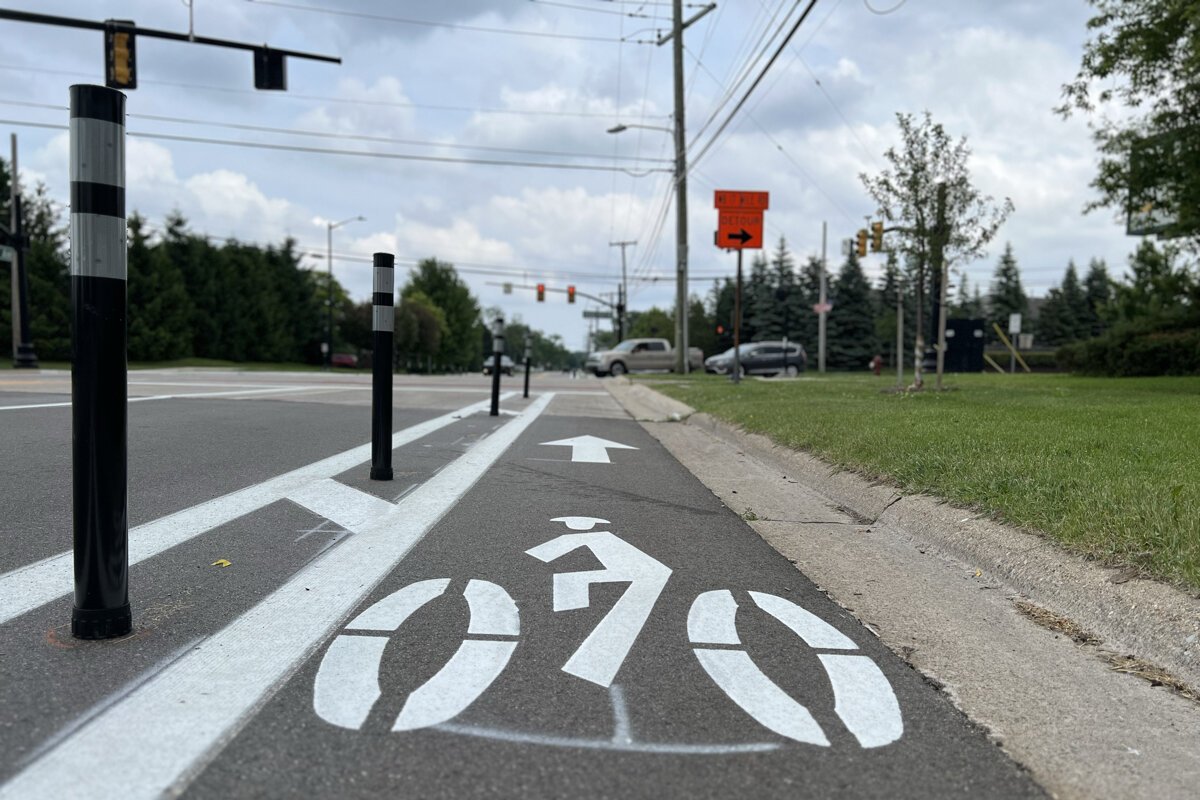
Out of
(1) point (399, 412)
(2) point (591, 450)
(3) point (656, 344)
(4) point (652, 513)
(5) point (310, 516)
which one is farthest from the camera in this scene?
(3) point (656, 344)

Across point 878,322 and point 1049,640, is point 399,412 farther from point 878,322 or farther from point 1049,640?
point 878,322

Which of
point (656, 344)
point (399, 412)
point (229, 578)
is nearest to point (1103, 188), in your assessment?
point (399, 412)

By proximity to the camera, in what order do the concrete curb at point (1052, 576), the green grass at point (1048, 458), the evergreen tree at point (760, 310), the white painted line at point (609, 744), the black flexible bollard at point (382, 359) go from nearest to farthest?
the white painted line at point (609, 744)
the concrete curb at point (1052, 576)
the green grass at point (1048, 458)
the black flexible bollard at point (382, 359)
the evergreen tree at point (760, 310)

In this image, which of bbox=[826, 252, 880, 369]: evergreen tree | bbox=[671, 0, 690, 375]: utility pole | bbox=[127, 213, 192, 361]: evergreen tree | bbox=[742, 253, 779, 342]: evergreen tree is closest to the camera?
bbox=[671, 0, 690, 375]: utility pole

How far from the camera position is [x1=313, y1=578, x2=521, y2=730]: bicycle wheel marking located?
2434 millimetres

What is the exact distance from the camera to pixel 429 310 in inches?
3627

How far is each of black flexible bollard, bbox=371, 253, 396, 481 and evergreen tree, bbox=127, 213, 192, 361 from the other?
51881 mm

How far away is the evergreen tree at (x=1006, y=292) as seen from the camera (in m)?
86.2

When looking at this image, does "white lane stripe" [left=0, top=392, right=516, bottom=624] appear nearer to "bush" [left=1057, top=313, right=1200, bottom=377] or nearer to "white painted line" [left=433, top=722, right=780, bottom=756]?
"white painted line" [left=433, top=722, right=780, bottom=756]

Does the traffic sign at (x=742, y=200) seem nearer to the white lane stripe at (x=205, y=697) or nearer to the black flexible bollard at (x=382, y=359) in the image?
the black flexible bollard at (x=382, y=359)

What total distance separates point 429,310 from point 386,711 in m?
91.7

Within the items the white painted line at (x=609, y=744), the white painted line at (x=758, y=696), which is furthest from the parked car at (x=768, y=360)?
the white painted line at (x=609, y=744)

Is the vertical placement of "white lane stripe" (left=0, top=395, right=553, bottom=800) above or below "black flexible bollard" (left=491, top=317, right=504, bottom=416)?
below

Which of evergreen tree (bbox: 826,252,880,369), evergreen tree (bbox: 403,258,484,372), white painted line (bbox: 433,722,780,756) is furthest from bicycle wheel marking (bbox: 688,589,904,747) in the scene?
evergreen tree (bbox: 403,258,484,372)
